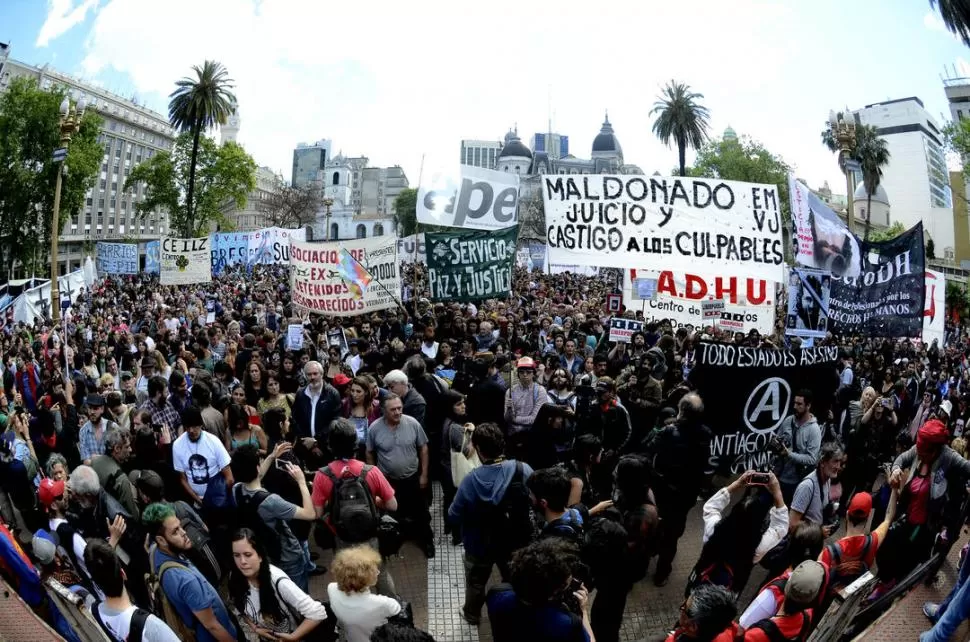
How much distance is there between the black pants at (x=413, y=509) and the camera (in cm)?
646

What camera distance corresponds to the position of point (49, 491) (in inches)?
197

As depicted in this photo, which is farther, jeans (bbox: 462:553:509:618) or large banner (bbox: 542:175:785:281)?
large banner (bbox: 542:175:785:281)

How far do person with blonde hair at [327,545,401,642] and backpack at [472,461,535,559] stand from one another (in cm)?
126

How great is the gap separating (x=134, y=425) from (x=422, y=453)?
2934 millimetres

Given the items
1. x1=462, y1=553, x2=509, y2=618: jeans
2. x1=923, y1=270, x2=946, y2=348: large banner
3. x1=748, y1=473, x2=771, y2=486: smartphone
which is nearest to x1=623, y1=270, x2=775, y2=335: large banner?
x1=923, y1=270, x2=946, y2=348: large banner

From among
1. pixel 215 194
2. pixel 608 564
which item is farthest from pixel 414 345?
pixel 215 194

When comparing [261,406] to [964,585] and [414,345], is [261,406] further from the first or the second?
[964,585]

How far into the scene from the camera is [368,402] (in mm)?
7262

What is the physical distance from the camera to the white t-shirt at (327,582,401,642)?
3.73m

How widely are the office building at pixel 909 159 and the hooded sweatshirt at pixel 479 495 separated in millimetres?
119359

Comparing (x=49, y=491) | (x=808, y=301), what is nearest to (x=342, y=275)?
(x=808, y=301)

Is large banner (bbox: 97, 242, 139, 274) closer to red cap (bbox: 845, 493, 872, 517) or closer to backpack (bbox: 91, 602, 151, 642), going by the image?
backpack (bbox: 91, 602, 151, 642)

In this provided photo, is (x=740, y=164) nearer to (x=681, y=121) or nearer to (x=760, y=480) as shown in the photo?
(x=681, y=121)

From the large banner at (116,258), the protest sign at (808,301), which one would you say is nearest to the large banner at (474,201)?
the protest sign at (808,301)
